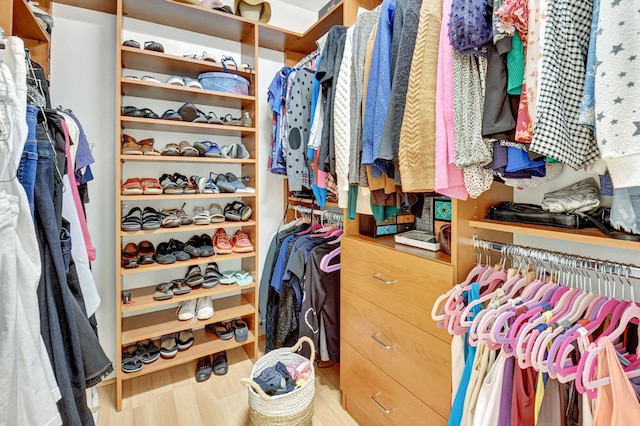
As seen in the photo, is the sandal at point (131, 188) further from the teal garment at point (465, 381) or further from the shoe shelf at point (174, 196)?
the teal garment at point (465, 381)

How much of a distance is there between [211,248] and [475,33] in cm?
170

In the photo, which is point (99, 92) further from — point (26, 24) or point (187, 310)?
point (187, 310)

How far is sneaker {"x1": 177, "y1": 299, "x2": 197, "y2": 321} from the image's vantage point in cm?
185

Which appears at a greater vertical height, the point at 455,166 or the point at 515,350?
the point at 455,166

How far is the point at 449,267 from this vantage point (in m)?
1.03

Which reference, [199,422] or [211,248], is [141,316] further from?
[199,422]

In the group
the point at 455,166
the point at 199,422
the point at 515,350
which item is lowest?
the point at 199,422

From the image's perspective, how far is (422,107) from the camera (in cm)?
96

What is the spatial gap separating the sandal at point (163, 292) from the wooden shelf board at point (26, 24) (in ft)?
4.65

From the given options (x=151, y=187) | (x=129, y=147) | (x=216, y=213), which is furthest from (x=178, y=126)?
(x=216, y=213)

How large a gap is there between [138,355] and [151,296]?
33 centimetres

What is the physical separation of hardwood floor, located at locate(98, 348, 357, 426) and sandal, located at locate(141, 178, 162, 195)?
115cm

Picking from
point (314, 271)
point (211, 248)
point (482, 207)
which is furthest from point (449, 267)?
point (211, 248)

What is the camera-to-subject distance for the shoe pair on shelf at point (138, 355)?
5.52 ft
